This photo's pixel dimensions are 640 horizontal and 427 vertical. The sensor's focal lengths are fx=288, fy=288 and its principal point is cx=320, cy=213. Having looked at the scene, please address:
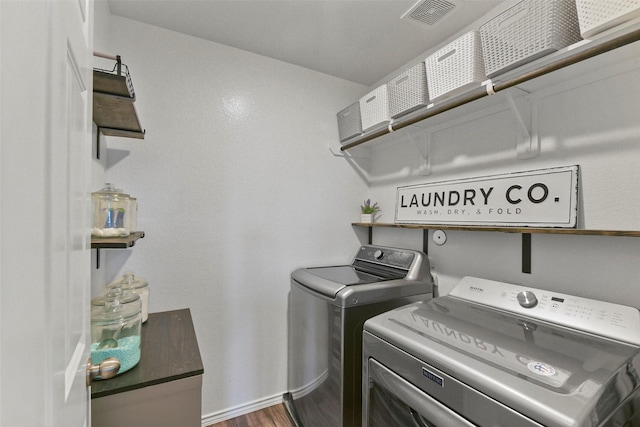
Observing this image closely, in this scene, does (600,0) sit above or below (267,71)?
below

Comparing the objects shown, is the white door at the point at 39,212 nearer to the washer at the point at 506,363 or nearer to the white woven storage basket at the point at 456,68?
the washer at the point at 506,363

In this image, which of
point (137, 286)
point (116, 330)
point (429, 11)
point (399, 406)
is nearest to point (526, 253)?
point (399, 406)

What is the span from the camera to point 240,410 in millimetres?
1969

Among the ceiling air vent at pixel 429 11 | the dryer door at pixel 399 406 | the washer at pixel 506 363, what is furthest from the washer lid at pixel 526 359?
the ceiling air vent at pixel 429 11

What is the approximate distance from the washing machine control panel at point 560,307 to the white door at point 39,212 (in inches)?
59.1

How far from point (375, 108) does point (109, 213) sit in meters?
1.59

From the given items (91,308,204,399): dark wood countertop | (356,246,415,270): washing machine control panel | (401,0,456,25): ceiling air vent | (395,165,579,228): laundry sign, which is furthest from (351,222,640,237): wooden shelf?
(91,308,204,399): dark wood countertop

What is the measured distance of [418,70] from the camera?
1576mm

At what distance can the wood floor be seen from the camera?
1.88 meters

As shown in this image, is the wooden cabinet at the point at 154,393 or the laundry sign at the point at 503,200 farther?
the laundry sign at the point at 503,200

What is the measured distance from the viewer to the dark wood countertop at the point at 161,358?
40.1 inches

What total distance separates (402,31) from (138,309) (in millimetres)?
2038

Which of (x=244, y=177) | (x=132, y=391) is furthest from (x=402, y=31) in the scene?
(x=132, y=391)

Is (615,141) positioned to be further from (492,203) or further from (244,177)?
A: (244,177)
